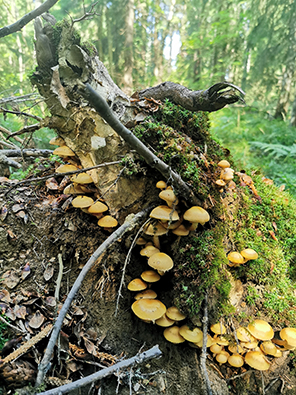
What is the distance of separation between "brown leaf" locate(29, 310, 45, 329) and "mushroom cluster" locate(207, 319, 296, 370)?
177 centimetres

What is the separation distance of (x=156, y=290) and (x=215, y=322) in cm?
73

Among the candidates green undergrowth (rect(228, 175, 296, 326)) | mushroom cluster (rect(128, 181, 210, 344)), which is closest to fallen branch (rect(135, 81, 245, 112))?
mushroom cluster (rect(128, 181, 210, 344))

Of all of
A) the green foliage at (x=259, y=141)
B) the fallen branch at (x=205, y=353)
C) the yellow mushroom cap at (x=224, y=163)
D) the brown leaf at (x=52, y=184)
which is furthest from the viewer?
the green foliage at (x=259, y=141)

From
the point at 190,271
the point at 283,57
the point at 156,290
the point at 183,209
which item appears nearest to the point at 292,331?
the point at 190,271

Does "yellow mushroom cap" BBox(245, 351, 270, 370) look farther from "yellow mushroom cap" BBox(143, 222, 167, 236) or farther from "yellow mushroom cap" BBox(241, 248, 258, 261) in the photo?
"yellow mushroom cap" BBox(143, 222, 167, 236)

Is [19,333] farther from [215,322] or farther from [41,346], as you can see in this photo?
[215,322]

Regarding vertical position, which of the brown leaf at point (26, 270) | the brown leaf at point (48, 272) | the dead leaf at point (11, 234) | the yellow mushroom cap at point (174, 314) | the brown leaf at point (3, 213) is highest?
the brown leaf at point (3, 213)

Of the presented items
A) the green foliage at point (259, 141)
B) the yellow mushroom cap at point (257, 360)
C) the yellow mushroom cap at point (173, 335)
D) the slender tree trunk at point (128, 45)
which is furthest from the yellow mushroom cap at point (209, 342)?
the slender tree trunk at point (128, 45)

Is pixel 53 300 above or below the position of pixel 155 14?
below

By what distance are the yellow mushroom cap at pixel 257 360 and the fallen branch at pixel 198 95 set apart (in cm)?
269

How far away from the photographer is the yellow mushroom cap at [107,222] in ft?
8.23

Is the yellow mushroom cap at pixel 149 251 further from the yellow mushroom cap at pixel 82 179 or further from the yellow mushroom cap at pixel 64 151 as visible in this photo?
the yellow mushroom cap at pixel 64 151

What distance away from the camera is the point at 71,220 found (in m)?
2.79

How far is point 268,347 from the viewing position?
8.24 feet
